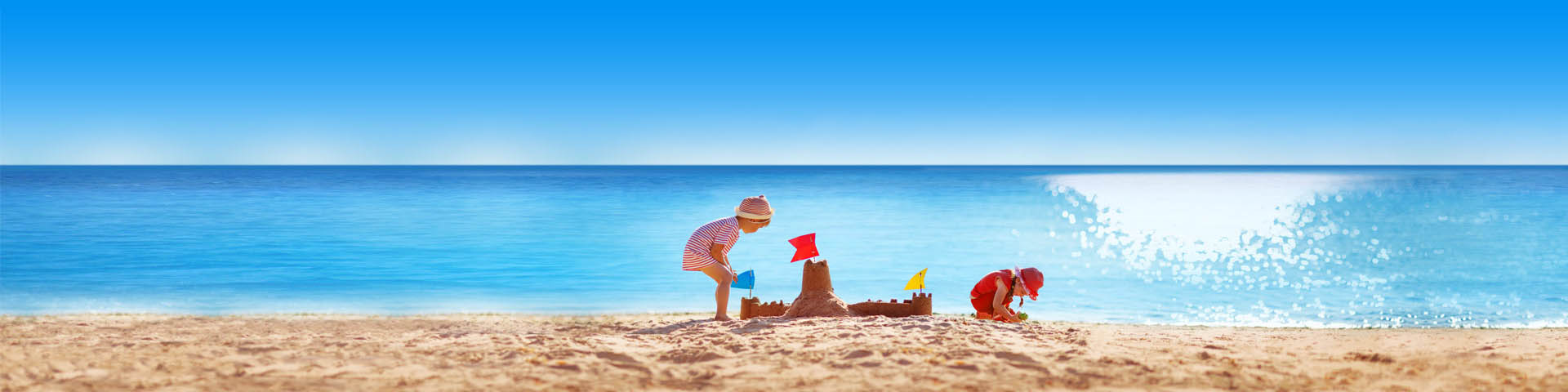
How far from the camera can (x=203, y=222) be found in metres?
24.2

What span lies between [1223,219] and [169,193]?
4395 cm

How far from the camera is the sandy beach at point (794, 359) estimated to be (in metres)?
4.54

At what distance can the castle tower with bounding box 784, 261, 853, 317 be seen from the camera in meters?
6.74

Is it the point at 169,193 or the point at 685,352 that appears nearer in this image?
the point at 685,352

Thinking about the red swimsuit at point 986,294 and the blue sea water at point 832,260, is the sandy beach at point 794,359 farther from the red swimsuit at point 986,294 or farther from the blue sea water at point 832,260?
the blue sea water at point 832,260

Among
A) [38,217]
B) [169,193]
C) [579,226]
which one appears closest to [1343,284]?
[579,226]

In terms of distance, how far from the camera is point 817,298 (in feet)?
22.4

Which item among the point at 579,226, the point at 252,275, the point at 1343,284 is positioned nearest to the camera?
the point at 1343,284

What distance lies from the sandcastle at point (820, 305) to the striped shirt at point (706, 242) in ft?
1.38

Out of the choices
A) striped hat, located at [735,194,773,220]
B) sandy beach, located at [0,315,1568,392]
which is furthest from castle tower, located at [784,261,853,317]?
striped hat, located at [735,194,773,220]

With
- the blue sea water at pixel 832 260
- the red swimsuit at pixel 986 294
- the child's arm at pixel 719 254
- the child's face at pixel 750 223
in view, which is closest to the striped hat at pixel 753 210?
the child's face at pixel 750 223

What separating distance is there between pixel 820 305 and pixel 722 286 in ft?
2.41

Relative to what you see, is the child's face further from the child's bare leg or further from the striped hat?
the child's bare leg

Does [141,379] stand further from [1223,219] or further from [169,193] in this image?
[169,193]
